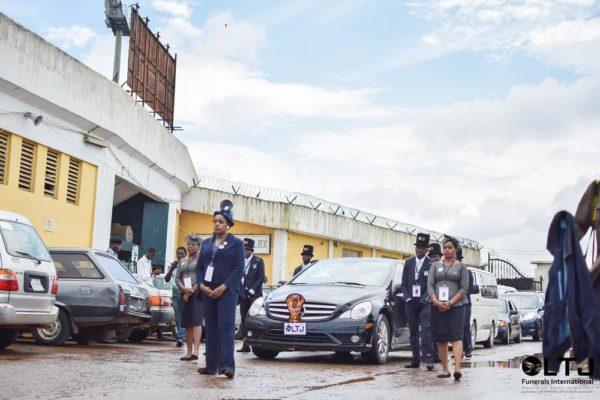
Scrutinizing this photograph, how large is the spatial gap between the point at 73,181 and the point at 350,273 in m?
11.5

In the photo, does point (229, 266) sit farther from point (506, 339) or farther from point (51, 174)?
point (506, 339)

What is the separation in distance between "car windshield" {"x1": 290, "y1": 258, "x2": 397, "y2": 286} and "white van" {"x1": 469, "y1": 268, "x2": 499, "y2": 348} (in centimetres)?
520

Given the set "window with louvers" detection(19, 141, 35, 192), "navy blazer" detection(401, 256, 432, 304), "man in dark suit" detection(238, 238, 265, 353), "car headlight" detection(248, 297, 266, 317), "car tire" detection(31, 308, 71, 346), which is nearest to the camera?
"navy blazer" detection(401, 256, 432, 304)

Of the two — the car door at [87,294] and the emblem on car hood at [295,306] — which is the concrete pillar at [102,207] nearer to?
the car door at [87,294]

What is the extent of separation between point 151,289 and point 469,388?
24.9 feet

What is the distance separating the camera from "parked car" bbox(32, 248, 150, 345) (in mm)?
14523

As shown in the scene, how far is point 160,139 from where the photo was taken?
29641 mm

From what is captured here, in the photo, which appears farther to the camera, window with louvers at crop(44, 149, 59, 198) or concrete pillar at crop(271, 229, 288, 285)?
concrete pillar at crop(271, 229, 288, 285)

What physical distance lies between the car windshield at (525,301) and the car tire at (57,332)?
1832 cm

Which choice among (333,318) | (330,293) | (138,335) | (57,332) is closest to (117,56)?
(138,335)

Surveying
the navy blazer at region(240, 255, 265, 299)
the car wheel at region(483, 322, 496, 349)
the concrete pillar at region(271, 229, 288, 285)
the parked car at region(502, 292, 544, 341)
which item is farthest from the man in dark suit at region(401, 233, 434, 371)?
the concrete pillar at region(271, 229, 288, 285)

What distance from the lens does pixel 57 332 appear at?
47.7ft

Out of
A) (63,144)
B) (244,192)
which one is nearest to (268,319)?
(63,144)

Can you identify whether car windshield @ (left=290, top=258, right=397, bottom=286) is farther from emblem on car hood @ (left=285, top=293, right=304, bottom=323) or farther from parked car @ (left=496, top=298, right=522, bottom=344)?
parked car @ (left=496, top=298, right=522, bottom=344)
